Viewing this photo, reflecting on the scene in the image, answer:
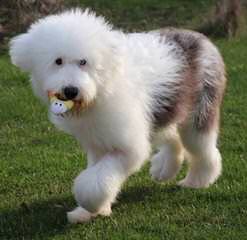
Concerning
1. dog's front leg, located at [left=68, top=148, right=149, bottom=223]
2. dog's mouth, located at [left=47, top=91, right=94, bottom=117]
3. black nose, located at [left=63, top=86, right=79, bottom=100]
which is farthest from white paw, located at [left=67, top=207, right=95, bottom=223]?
black nose, located at [left=63, top=86, right=79, bottom=100]

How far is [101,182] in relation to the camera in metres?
5.40

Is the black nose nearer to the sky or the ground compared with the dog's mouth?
nearer to the sky

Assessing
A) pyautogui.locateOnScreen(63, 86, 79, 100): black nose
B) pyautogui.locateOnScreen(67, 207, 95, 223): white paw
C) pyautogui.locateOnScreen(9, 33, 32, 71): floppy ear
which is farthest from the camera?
pyautogui.locateOnScreen(67, 207, 95, 223): white paw

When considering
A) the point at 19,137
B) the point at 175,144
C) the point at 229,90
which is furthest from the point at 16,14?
the point at 175,144

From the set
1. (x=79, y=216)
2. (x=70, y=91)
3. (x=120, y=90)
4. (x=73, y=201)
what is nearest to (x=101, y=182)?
(x=79, y=216)

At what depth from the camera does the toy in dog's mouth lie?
509cm

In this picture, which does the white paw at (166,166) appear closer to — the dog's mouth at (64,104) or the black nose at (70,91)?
the dog's mouth at (64,104)

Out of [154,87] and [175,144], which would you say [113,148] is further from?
[175,144]

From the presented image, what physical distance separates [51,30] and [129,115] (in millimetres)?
836

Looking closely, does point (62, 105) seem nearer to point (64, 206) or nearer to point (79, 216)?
point (79, 216)

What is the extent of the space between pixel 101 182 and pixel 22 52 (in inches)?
41.1

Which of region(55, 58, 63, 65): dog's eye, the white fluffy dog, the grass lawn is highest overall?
region(55, 58, 63, 65): dog's eye

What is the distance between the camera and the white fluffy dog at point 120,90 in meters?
5.16

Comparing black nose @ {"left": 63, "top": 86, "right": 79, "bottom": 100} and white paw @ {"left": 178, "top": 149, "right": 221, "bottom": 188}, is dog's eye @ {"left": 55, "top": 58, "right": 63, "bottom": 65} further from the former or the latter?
white paw @ {"left": 178, "top": 149, "right": 221, "bottom": 188}
